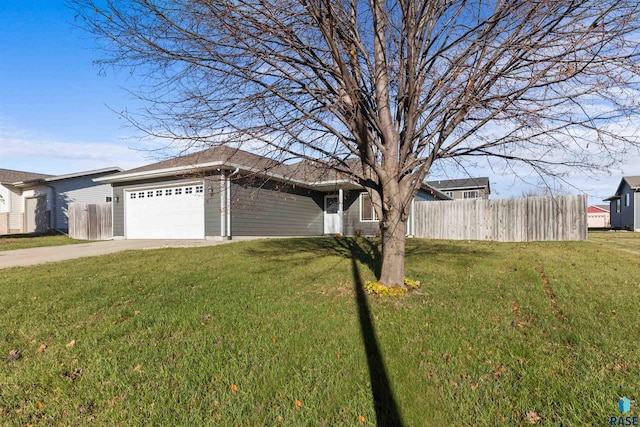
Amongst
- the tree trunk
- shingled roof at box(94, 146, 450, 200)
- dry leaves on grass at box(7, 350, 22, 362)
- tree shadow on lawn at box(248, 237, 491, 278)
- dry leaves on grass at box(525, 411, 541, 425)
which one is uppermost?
Result: shingled roof at box(94, 146, 450, 200)

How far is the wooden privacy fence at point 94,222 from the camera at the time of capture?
17.5 m

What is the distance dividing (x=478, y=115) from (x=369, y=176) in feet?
6.08

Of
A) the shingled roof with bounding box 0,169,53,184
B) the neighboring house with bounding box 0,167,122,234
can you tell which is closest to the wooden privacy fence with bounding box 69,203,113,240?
the neighboring house with bounding box 0,167,122,234

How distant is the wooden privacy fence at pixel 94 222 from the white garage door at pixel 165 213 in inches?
73.7

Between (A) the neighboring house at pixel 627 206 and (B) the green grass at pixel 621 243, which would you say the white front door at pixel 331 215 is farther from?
(A) the neighboring house at pixel 627 206

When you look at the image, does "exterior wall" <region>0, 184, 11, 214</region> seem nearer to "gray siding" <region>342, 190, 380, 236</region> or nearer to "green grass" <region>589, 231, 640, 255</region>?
"gray siding" <region>342, 190, 380, 236</region>

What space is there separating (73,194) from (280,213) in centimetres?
1543

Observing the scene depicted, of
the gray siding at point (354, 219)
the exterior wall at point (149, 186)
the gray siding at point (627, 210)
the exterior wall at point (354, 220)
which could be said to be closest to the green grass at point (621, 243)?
the exterior wall at point (354, 220)

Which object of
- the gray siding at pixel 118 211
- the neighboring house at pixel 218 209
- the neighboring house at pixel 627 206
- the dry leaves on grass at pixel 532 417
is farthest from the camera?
the neighboring house at pixel 627 206

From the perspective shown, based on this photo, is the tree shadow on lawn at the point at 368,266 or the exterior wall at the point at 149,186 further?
the exterior wall at the point at 149,186

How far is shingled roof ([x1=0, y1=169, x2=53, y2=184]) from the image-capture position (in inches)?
1024

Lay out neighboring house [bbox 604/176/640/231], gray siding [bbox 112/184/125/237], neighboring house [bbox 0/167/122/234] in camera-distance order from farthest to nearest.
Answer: neighboring house [bbox 604/176/640/231]
neighboring house [bbox 0/167/122/234]
gray siding [bbox 112/184/125/237]

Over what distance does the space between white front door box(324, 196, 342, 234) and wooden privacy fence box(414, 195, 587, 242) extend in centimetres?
437

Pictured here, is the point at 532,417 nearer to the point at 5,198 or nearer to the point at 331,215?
the point at 331,215
